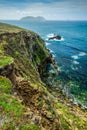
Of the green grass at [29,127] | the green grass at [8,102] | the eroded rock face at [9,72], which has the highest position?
the eroded rock face at [9,72]

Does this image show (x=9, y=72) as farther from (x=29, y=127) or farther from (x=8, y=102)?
(x=29, y=127)

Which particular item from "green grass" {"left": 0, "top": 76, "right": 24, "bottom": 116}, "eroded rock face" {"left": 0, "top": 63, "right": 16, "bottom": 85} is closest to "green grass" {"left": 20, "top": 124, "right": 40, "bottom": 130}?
"green grass" {"left": 0, "top": 76, "right": 24, "bottom": 116}

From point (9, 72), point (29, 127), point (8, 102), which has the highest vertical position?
point (9, 72)

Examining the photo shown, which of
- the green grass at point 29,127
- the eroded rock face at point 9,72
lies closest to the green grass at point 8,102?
the green grass at point 29,127

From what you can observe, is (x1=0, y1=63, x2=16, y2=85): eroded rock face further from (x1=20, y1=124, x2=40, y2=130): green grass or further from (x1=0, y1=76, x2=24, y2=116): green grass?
(x1=20, y1=124, x2=40, y2=130): green grass

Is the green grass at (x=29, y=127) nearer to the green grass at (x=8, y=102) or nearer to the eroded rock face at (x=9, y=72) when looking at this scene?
the green grass at (x=8, y=102)

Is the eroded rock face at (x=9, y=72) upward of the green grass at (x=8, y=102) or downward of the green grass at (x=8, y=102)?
upward

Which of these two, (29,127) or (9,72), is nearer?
(29,127)

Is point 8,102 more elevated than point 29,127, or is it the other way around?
point 8,102

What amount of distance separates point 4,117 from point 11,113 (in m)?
0.80

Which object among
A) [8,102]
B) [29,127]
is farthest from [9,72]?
[29,127]

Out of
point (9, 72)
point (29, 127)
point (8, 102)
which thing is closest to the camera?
point (29, 127)

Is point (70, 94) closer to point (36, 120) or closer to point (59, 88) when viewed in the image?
point (59, 88)

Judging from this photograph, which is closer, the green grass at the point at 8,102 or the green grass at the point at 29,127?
the green grass at the point at 29,127
